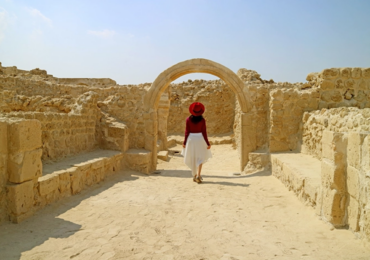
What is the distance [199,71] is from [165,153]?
3.38m

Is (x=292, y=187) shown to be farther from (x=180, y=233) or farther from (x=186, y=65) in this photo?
(x=186, y=65)

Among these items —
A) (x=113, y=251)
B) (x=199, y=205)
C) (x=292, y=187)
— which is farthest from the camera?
(x=292, y=187)

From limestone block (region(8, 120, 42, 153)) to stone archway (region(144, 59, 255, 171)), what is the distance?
11.9ft

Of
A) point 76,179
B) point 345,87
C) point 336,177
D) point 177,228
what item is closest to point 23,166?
point 76,179

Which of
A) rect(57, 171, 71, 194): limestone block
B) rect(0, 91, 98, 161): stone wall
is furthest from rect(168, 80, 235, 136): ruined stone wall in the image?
rect(57, 171, 71, 194): limestone block

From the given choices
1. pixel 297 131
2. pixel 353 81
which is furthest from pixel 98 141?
pixel 353 81

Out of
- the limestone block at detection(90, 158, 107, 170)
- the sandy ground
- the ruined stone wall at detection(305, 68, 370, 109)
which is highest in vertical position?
the ruined stone wall at detection(305, 68, 370, 109)

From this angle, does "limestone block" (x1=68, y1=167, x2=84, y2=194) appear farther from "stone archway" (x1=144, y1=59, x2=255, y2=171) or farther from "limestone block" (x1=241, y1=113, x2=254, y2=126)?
"limestone block" (x1=241, y1=113, x2=254, y2=126)

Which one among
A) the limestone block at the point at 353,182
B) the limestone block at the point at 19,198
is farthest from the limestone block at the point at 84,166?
the limestone block at the point at 353,182

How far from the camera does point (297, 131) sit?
20.8 ft

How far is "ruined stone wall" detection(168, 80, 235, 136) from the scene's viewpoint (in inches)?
572

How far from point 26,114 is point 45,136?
53cm

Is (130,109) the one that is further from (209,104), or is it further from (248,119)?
(209,104)

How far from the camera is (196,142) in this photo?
581 cm
